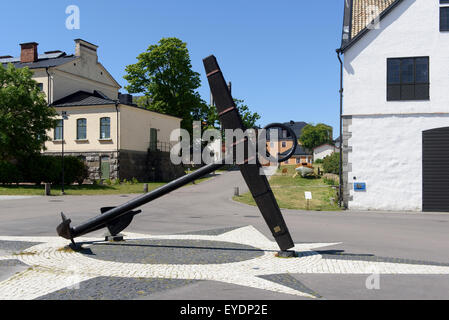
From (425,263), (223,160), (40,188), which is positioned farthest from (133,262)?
(40,188)

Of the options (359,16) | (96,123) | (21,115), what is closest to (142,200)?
(359,16)

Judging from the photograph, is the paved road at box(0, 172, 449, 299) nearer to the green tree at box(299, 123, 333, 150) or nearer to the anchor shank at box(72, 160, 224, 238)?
the anchor shank at box(72, 160, 224, 238)

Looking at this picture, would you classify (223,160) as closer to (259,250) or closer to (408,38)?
(259,250)

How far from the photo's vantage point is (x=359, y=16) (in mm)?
19625

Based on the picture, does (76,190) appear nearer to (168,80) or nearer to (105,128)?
(105,128)

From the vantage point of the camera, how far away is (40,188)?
2703 centimetres

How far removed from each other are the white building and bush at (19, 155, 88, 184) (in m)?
20.3

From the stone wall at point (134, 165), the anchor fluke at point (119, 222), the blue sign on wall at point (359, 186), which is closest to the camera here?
the anchor fluke at point (119, 222)

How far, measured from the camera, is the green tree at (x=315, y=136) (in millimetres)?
95375

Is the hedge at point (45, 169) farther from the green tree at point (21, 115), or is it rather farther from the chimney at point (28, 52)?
the chimney at point (28, 52)

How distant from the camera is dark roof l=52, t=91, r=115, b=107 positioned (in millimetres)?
33438

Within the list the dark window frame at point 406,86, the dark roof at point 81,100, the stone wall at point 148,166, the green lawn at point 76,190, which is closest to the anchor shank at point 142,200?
the dark window frame at point 406,86

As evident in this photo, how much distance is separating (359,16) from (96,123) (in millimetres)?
22006

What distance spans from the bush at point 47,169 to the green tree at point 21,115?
0.72 m
